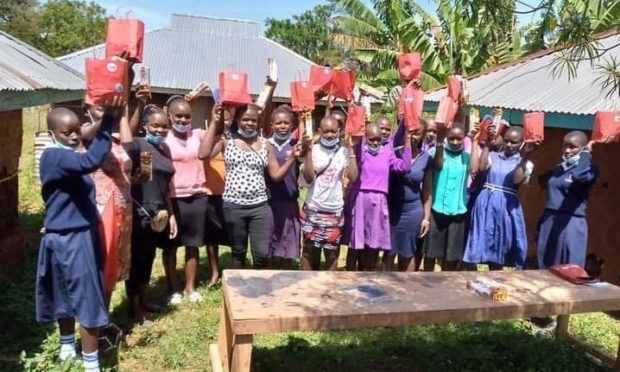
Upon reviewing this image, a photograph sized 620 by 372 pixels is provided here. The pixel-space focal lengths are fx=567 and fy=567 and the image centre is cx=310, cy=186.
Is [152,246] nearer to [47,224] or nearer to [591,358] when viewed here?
[47,224]

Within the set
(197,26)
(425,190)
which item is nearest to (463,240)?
(425,190)

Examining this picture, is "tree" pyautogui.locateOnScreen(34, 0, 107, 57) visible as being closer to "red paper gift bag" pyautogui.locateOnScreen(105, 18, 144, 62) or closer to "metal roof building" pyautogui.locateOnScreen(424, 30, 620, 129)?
"metal roof building" pyautogui.locateOnScreen(424, 30, 620, 129)

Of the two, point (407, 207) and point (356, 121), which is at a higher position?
point (356, 121)

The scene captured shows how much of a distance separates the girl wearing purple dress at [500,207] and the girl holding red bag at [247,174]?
5.53 ft

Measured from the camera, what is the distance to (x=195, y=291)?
4977 mm

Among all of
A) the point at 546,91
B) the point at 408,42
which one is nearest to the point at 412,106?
the point at 546,91

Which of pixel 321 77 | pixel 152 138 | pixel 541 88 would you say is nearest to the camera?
pixel 152 138

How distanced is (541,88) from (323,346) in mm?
4203

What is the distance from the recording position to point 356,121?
4523 millimetres

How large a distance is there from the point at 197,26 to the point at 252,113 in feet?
54.0

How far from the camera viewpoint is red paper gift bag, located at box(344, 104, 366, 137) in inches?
177

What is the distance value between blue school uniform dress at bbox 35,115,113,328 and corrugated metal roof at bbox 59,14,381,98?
12.1 meters

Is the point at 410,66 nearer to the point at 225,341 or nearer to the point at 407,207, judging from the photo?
the point at 407,207

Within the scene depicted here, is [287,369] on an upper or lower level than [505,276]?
lower
